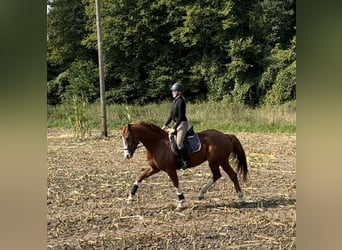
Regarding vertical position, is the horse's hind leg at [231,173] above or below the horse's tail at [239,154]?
below

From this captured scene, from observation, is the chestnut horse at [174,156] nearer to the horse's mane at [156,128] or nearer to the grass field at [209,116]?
the horse's mane at [156,128]

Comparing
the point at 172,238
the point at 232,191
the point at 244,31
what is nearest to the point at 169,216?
the point at 172,238

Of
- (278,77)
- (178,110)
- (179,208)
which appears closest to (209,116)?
(178,110)

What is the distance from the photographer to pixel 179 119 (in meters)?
3.48

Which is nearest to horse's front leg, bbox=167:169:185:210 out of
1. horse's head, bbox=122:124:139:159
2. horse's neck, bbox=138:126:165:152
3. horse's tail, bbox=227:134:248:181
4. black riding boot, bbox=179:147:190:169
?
black riding boot, bbox=179:147:190:169

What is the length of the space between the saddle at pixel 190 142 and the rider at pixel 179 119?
3 cm

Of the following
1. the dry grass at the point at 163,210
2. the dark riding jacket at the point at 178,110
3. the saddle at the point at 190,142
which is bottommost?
the dry grass at the point at 163,210

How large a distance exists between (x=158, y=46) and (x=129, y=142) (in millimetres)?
1086

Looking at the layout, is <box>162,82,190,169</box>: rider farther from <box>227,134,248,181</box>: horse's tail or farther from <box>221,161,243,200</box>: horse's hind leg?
<box>227,134,248,181</box>: horse's tail

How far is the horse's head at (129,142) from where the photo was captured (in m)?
3.45

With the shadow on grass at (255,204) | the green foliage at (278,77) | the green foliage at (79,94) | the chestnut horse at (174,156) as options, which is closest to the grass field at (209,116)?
the green foliage at (79,94)
